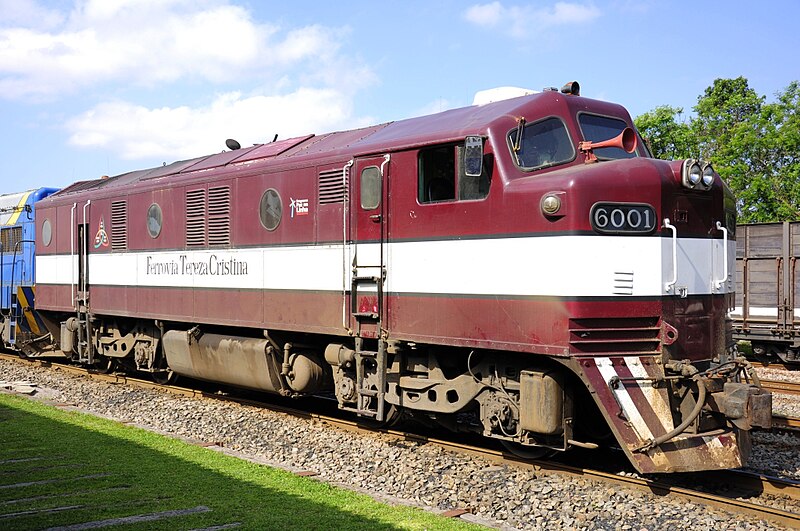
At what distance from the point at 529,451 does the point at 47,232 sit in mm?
13236

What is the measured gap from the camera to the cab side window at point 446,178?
8570mm

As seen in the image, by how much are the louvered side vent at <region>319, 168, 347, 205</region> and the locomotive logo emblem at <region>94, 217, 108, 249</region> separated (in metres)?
6.71

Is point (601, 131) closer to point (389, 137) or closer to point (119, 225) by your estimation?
point (389, 137)

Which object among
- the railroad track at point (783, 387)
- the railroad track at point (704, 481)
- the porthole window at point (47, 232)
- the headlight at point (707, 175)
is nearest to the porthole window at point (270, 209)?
the railroad track at point (704, 481)

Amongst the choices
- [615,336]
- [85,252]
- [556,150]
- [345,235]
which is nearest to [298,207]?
[345,235]

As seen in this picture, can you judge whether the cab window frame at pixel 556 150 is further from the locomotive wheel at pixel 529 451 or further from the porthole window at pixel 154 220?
the porthole window at pixel 154 220

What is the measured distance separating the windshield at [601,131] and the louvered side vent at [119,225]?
935 cm

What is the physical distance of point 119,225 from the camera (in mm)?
15039

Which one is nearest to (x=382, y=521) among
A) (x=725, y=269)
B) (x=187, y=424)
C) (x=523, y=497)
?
(x=523, y=497)

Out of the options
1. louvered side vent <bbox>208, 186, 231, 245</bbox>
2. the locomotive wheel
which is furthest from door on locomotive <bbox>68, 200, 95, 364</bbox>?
the locomotive wheel

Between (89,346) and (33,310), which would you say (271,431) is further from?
(33,310)

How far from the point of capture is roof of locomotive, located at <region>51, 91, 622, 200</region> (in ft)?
28.8

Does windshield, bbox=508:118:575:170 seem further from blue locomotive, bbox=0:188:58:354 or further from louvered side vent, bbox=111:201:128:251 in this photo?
blue locomotive, bbox=0:188:58:354

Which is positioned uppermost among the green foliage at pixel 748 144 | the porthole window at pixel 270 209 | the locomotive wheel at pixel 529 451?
the green foliage at pixel 748 144
